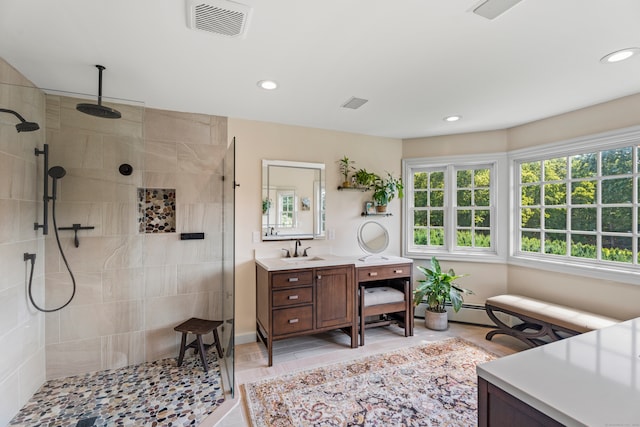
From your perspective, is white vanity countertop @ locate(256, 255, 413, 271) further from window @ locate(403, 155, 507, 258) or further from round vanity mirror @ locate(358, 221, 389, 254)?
window @ locate(403, 155, 507, 258)

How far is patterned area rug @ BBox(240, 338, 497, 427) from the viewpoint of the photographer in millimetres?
1939

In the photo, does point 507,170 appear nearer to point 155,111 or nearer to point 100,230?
point 155,111

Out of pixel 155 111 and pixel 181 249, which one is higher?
pixel 155 111

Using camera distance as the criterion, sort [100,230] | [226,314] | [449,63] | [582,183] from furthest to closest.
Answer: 1. [582,183]
2. [226,314]
3. [100,230]
4. [449,63]

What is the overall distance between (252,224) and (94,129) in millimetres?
1558

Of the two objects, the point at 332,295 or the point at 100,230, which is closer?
the point at 100,230

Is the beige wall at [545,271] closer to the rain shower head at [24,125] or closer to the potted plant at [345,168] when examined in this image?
the potted plant at [345,168]

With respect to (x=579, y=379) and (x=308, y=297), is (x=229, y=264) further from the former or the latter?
(x=579, y=379)

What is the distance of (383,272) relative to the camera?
3.19 metres

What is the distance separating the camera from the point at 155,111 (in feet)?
9.12

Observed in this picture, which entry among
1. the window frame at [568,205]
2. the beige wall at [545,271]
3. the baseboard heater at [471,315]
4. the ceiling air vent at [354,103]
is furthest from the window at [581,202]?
the ceiling air vent at [354,103]

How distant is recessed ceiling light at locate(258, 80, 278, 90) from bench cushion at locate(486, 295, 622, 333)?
3.06m

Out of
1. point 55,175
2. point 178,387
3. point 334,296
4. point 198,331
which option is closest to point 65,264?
point 55,175

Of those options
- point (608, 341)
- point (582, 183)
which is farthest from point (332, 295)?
point (582, 183)
